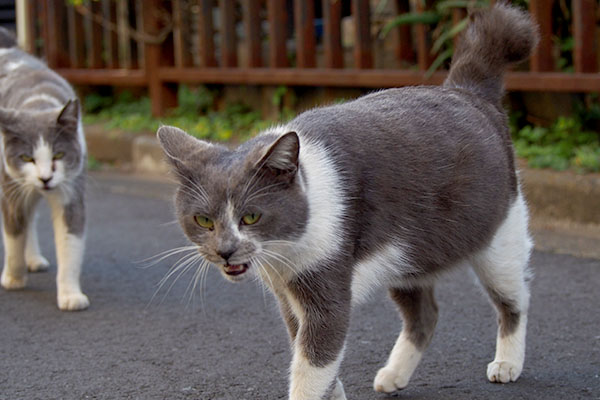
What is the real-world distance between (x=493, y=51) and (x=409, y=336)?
1.20m

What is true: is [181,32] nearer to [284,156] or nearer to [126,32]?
[126,32]

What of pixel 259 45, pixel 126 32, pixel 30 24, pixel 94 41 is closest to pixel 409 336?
pixel 259 45

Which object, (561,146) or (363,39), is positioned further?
(363,39)

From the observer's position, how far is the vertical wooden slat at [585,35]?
5.91 m

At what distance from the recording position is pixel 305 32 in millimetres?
7605

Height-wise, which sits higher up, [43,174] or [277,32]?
[277,32]

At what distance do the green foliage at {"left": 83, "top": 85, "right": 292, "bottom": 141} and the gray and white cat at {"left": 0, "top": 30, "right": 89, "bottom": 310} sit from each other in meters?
2.63

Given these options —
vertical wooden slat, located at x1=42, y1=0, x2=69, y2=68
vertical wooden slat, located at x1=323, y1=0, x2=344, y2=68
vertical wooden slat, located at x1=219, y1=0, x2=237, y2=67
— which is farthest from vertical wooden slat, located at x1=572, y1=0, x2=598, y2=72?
vertical wooden slat, located at x1=42, y1=0, x2=69, y2=68

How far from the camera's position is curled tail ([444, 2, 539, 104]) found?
3.64 meters

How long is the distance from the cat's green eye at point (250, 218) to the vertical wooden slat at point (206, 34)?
6.01 meters

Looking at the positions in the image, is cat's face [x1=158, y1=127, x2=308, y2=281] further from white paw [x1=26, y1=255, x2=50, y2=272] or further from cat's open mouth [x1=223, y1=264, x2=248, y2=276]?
white paw [x1=26, y1=255, x2=50, y2=272]

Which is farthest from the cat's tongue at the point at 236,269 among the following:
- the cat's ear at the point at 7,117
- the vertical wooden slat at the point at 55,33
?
the vertical wooden slat at the point at 55,33

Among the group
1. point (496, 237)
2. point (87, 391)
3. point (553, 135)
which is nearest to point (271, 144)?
point (496, 237)

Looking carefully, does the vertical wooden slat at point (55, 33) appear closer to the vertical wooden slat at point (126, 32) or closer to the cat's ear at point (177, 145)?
the vertical wooden slat at point (126, 32)
